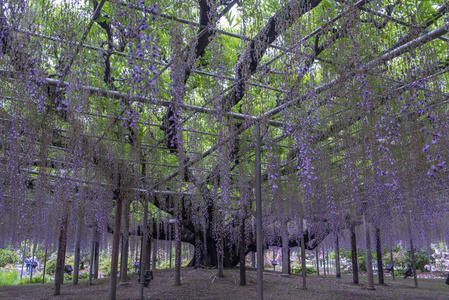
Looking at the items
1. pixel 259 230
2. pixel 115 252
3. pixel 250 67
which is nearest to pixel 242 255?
pixel 115 252

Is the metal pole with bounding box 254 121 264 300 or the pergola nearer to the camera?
the pergola

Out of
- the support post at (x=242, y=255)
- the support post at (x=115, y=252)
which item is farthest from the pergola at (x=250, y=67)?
the support post at (x=242, y=255)

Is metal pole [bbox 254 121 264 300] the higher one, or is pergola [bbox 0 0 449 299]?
pergola [bbox 0 0 449 299]

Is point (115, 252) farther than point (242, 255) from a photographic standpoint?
No

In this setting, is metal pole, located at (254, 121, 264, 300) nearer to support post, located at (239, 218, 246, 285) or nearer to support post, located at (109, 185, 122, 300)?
support post, located at (109, 185, 122, 300)

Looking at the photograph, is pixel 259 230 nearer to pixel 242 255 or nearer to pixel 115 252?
pixel 115 252

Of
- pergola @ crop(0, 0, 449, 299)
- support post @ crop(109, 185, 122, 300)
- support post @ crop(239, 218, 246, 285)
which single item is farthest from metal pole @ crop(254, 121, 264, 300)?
support post @ crop(239, 218, 246, 285)

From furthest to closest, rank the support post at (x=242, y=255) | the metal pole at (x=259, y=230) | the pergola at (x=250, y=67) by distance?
the support post at (x=242, y=255)
the metal pole at (x=259, y=230)
the pergola at (x=250, y=67)

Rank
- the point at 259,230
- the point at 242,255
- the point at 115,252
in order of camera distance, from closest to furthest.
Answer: the point at 259,230 → the point at 115,252 → the point at 242,255

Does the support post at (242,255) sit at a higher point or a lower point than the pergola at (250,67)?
lower

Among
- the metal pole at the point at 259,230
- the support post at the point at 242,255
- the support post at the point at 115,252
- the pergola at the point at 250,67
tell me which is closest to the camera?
the pergola at the point at 250,67

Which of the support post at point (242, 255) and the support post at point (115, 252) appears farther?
the support post at point (242, 255)

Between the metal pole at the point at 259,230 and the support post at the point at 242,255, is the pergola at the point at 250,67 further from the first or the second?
the support post at the point at 242,255

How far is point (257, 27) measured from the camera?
4094mm
